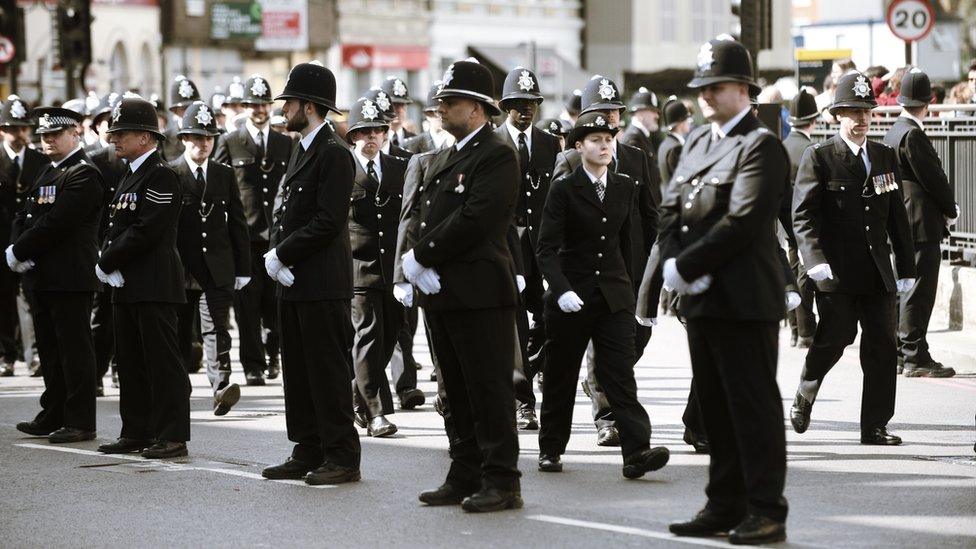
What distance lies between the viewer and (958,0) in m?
67.2

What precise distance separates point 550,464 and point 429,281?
1682 millimetres

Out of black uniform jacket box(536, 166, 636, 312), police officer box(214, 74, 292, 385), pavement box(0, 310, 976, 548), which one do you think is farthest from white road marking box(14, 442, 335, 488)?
police officer box(214, 74, 292, 385)

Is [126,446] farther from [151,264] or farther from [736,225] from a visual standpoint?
[736,225]

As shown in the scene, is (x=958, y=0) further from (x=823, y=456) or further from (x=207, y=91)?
(x=823, y=456)

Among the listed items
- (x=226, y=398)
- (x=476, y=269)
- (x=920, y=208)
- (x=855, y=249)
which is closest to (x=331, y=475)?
(x=476, y=269)

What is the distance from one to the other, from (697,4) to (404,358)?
46.5 metres

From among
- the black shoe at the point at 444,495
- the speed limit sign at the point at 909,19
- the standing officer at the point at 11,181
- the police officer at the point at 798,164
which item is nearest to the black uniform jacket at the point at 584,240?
the black shoe at the point at 444,495

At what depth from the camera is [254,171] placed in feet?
48.3

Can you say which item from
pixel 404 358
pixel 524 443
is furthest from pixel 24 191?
pixel 524 443

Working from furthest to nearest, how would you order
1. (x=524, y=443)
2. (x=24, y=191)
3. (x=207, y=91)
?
(x=207, y=91), (x=24, y=191), (x=524, y=443)

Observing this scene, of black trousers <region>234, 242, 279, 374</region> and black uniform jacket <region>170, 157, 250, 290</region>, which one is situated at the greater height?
black uniform jacket <region>170, 157, 250, 290</region>

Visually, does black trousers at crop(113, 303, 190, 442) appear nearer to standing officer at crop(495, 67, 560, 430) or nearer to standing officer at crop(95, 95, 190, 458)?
standing officer at crop(95, 95, 190, 458)

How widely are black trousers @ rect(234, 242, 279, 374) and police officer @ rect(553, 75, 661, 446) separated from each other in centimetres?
408

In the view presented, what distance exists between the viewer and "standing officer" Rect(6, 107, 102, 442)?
11.0m
